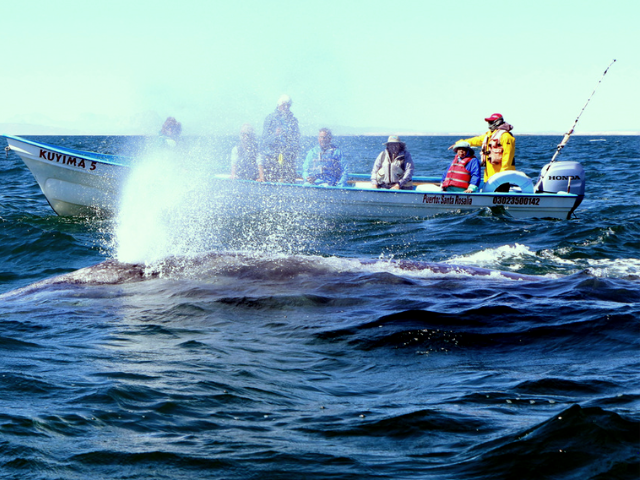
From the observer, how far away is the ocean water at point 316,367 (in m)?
3.77

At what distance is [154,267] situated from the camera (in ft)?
28.1

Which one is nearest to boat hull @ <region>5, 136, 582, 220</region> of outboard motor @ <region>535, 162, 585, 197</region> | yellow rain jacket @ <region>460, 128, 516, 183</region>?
outboard motor @ <region>535, 162, 585, 197</region>

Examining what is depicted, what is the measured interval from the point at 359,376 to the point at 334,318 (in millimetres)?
1518

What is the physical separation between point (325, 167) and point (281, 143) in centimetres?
140

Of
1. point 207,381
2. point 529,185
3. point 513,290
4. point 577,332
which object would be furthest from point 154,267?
point 529,185

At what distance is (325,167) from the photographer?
57.9 ft

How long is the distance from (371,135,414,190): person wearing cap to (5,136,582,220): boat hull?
2.01 ft

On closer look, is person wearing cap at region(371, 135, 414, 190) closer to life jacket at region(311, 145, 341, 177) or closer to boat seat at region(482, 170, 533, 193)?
life jacket at region(311, 145, 341, 177)

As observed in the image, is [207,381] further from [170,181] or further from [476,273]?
[170,181]

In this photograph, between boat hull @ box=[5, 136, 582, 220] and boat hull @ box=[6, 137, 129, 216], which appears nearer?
boat hull @ box=[5, 136, 582, 220]

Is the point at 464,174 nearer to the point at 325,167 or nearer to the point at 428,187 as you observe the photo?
the point at 428,187

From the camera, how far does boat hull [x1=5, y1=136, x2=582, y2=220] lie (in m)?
15.9

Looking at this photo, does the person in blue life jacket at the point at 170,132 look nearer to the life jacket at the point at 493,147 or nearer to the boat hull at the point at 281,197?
the boat hull at the point at 281,197

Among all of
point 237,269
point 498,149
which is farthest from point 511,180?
point 237,269
